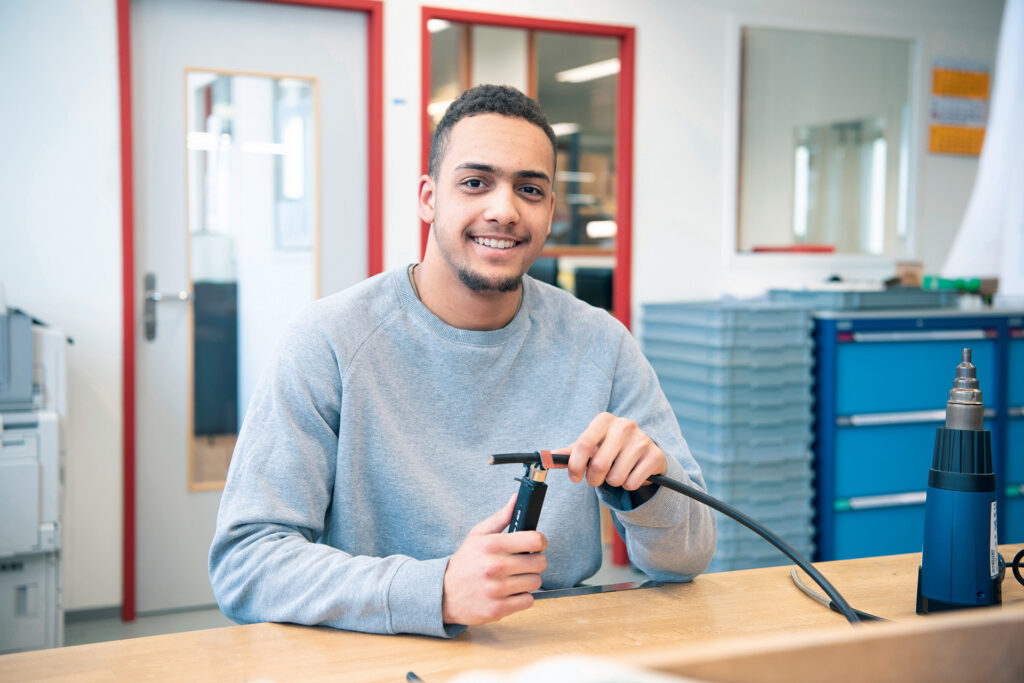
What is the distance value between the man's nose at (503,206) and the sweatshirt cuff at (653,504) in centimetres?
39

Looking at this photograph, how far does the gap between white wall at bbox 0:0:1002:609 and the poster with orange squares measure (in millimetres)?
62

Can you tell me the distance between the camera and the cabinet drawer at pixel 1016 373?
332 centimetres

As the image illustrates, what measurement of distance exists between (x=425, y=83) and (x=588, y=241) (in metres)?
0.99

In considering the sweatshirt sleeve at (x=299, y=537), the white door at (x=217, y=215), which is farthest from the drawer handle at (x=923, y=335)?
the sweatshirt sleeve at (x=299, y=537)

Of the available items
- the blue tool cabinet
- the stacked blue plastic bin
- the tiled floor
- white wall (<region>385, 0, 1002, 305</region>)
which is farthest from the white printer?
the blue tool cabinet

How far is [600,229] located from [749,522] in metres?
2.81

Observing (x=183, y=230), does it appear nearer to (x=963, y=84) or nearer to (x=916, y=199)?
(x=916, y=199)

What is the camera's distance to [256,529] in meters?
1.02

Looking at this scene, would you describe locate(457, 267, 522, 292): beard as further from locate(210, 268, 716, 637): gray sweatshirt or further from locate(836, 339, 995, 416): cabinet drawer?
locate(836, 339, 995, 416): cabinet drawer

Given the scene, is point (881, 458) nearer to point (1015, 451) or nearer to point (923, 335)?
point (923, 335)

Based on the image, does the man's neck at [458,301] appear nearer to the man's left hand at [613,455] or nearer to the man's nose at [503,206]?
the man's nose at [503,206]

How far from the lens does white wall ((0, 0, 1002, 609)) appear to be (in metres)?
2.71

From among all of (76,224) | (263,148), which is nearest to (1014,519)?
(263,148)

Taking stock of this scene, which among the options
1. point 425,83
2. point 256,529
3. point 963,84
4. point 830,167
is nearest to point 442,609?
point 256,529
